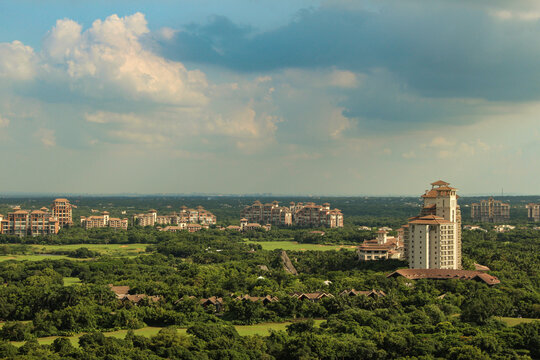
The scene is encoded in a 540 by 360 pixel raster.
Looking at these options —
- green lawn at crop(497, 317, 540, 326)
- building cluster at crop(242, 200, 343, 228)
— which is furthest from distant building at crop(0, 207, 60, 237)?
green lawn at crop(497, 317, 540, 326)

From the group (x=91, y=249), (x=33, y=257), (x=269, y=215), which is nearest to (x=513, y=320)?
(x=33, y=257)

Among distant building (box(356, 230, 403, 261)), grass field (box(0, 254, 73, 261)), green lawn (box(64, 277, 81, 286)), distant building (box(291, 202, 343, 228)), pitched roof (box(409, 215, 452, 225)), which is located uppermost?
pitched roof (box(409, 215, 452, 225))

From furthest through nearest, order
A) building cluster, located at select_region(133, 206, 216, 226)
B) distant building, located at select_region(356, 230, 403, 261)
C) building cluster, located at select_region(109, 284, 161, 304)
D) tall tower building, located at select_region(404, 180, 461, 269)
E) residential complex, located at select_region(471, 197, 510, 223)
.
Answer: residential complex, located at select_region(471, 197, 510, 223), building cluster, located at select_region(133, 206, 216, 226), distant building, located at select_region(356, 230, 403, 261), tall tower building, located at select_region(404, 180, 461, 269), building cluster, located at select_region(109, 284, 161, 304)

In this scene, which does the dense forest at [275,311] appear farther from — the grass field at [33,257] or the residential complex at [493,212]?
the residential complex at [493,212]

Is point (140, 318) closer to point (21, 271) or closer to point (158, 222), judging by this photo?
point (21, 271)

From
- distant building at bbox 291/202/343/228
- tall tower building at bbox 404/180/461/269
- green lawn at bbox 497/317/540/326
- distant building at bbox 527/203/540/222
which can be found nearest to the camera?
green lawn at bbox 497/317/540/326

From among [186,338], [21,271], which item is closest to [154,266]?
[21,271]

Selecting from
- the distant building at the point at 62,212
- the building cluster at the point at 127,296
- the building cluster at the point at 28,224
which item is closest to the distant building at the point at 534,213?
the distant building at the point at 62,212

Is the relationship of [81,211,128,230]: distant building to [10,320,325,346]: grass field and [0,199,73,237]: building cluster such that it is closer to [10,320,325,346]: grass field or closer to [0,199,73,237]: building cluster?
[0,199,73,237]: building cluster
